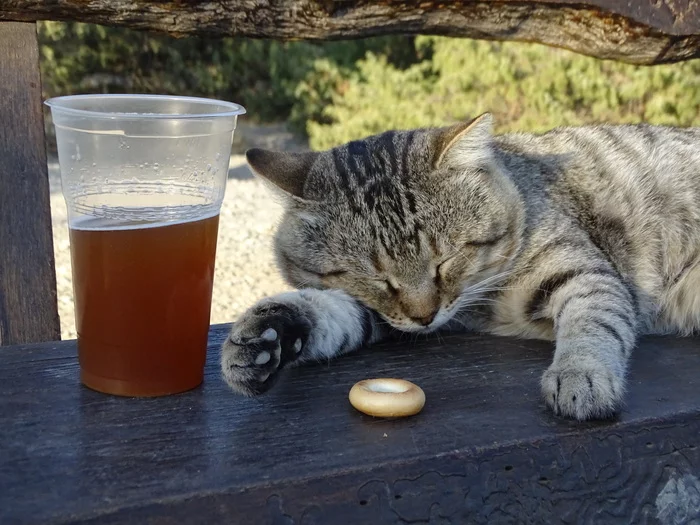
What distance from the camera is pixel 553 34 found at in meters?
2.40

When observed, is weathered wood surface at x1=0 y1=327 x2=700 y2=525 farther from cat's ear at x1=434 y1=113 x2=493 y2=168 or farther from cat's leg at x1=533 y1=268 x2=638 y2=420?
cat's ear at x1=434 y1=113 x2=493 y2=168

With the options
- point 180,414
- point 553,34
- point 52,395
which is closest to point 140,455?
point 180,414

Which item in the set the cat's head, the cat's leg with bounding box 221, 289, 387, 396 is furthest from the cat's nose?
the cat's leg with bounding box 221, 289, 387, 396

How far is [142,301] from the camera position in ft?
4.80

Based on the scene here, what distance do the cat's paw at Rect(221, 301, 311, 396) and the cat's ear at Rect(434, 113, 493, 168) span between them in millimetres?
670

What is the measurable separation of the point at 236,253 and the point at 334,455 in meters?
4.67

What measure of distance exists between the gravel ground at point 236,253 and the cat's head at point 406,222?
1.94m

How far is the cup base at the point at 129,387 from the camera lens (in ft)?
5.08

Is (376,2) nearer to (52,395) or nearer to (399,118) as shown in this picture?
(52,395)

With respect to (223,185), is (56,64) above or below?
below

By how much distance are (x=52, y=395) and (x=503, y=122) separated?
19.5ft

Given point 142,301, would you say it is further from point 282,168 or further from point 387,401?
point 282,168

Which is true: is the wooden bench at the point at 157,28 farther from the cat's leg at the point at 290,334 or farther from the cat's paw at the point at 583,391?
the cat's paw at the point at 583,391

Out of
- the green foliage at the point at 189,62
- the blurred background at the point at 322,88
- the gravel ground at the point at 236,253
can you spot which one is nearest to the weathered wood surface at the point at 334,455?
the gravel ground at the point at 236,253
